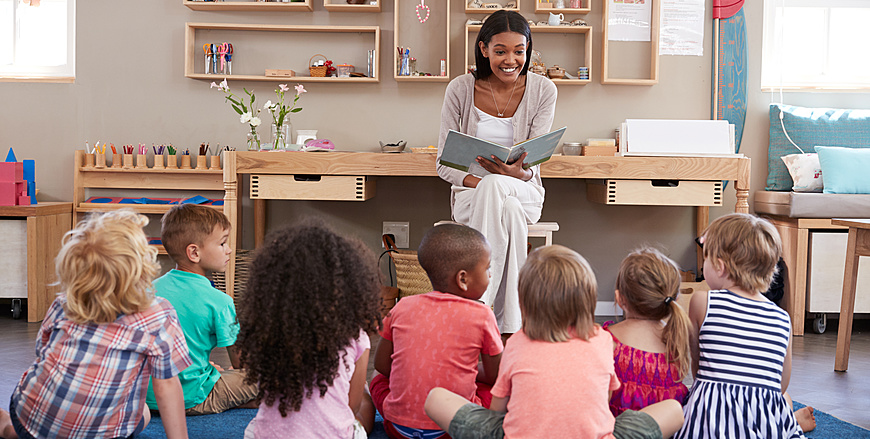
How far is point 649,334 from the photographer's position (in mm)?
→ 1445

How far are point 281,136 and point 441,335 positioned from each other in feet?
7.25

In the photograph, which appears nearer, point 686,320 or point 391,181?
point 686,320

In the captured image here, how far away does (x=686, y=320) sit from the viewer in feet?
4.61

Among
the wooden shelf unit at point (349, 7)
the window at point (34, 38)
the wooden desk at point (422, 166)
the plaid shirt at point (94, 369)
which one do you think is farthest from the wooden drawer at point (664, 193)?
the window at point (34, 38)

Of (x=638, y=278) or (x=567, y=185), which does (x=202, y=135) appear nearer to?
(x=567, y=185)

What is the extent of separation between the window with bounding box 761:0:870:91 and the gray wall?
152 millimetres

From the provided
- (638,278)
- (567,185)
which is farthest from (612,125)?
(638,278)

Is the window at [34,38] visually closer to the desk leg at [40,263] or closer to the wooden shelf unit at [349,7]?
the desk leg at [40,263]

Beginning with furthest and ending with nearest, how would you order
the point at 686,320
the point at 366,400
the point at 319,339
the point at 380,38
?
1. the point at 380,38
2. the point at 366,400
3. the point at 686,320
4. the point at 319,339

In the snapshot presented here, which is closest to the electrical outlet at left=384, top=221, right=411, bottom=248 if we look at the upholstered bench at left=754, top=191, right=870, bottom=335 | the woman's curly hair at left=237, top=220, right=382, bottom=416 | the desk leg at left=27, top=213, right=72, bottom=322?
the desk leg at left=27, top=213, right=72, bottom=322

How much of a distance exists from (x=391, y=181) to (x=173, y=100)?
1222mm

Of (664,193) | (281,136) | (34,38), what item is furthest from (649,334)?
(34,38)

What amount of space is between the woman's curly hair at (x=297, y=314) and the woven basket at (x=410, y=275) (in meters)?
1.86


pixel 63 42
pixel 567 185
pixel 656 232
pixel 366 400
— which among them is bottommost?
pixel 366 400
